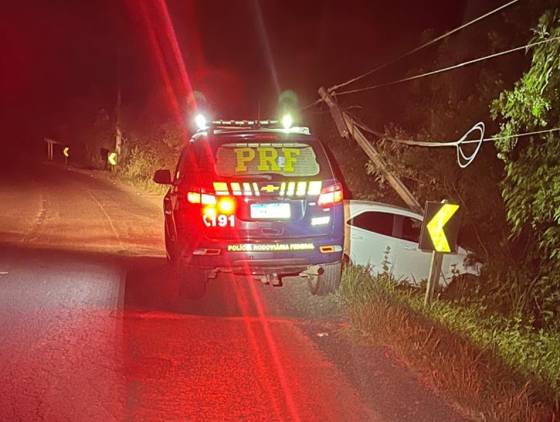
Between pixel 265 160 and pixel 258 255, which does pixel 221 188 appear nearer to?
pixel 265 160

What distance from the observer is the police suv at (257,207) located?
7.58 meters

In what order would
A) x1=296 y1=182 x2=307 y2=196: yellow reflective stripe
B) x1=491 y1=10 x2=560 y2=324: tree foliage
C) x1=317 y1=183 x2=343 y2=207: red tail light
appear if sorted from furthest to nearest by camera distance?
x1=317 y1=183 x2=343 y2=207: red tail light, x1=296 y1=182 x2=307 y2=196: yellow reflective stripe, x1=491 y1=10 x2=560 y2=324: tree foliage

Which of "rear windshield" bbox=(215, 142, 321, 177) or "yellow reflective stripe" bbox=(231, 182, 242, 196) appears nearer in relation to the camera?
"yellow reflective stripe" bbox=(231, 182, 242, 196)

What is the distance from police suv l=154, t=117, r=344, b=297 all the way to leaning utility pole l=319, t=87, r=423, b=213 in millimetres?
4785

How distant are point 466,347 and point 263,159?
2.99m

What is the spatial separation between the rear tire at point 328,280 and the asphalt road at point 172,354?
17cm

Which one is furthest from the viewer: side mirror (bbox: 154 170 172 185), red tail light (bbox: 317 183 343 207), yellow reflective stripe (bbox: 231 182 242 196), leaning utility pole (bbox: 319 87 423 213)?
leaning utility pole (bbox: 319 87 423 213)

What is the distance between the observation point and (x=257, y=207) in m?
7.59

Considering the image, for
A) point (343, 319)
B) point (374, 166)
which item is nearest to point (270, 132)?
point (343, 319)

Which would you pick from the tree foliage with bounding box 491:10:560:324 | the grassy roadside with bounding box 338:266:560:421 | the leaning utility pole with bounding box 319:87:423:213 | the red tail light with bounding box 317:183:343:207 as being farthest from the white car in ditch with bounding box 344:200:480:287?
the red tail light with bounding box 317:183:343:207

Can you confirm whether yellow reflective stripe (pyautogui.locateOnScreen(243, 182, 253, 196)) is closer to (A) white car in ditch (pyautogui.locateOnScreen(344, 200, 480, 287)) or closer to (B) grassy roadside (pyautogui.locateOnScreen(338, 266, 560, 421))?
(B) grassy roadside (pyautogui.locateOnScreen(338, 266, 560, 421))

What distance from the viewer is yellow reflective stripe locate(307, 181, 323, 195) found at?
7.71 m

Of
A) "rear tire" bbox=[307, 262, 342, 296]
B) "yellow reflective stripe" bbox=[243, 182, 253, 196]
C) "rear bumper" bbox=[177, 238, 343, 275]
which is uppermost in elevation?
"yellow reflective stripe" bbox=[243, 182, 253, 196]

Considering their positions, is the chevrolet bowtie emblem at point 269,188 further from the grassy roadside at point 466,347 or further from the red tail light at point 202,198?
the grassy roadside at point 466,347
